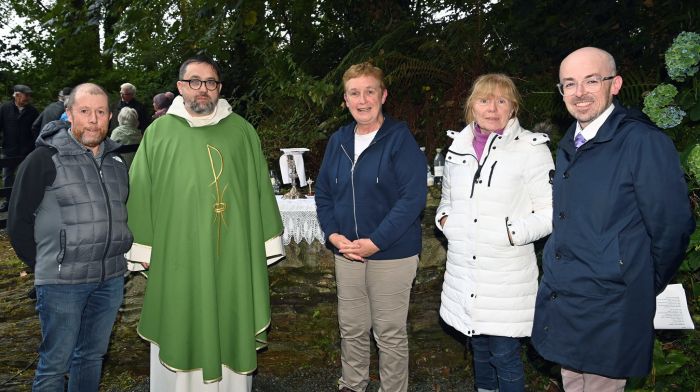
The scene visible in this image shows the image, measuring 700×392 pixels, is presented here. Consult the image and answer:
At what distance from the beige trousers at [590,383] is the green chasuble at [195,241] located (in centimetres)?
177

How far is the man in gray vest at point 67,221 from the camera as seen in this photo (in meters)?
3.11

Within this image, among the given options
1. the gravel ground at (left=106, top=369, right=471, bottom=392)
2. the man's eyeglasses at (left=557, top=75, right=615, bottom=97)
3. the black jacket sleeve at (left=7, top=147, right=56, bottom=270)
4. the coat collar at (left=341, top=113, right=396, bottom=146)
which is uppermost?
the man's eyeglasses at (left=557, top=75, right=615, bottom=97)

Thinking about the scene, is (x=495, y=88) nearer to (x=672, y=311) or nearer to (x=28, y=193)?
(x=672, y=311)

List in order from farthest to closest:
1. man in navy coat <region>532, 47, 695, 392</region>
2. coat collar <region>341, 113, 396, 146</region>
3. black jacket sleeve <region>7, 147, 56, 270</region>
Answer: coat collar <region>341, 113, 396, 146</region> → black jacket sleeve <region>7, 147, 56, 270</region> → man in navy coat <region>532, 47, 695, 392</region>

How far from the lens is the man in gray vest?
311 cm

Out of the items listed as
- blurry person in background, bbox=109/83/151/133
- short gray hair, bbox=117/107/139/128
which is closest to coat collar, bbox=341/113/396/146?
short gray hair, bbox=117/107/139/128

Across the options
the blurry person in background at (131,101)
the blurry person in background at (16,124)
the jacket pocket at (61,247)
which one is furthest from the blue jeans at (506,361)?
the blurry person in background at (16,124)

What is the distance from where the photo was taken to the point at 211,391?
12.4 feet

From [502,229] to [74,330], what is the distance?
2187mm

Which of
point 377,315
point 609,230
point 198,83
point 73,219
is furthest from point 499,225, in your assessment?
point 73,219

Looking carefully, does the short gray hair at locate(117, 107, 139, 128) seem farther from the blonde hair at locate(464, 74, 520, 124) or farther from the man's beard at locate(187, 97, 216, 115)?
the blonde hair at locate(464, 74, 520, 124)

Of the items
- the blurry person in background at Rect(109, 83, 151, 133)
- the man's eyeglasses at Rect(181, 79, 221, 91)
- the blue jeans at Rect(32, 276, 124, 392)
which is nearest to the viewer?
the blue jeans at Rect(32, 276, 124, 392)

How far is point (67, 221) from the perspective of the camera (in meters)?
3.14

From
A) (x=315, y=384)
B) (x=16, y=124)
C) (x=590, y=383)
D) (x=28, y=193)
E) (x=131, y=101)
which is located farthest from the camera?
(x=16, y=124)
